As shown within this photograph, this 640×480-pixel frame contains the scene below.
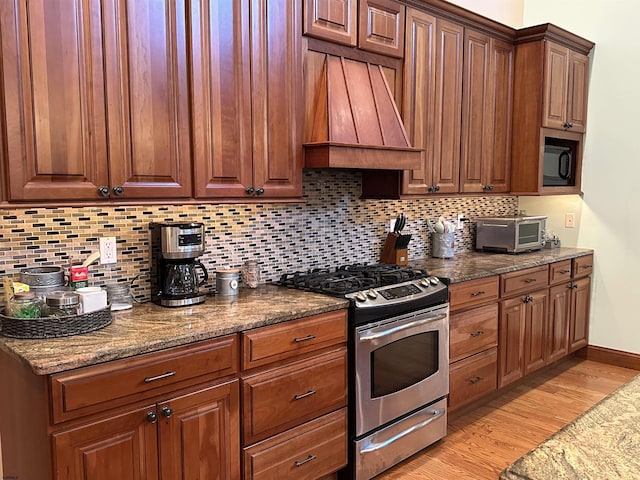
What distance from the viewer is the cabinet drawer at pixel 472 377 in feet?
10.2

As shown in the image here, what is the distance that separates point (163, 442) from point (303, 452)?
69cm

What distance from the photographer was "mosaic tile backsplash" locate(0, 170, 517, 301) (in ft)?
7.00

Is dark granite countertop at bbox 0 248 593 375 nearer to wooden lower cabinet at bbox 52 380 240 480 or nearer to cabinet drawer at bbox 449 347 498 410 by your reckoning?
wooden lower cabinet at bbox 52 380 240 480

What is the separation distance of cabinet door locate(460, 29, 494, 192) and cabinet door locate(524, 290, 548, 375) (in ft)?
2.79

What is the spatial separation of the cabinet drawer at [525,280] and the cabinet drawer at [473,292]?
113mm

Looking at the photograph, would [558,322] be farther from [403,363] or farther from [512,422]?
[403,363]

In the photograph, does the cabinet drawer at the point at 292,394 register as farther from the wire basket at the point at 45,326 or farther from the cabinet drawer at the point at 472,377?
the cabinet drawer at the point at 472,377

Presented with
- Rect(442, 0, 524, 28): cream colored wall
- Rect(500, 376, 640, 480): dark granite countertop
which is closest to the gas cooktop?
Rect(500, 376, 640, 480): dark granite countertop

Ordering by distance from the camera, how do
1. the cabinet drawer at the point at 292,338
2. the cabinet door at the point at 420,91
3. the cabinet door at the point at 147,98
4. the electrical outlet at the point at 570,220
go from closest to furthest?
the cabinet door at the point at 147,98, the cabinet drawer at the point at 292,338, the cabinet door at the point at 420,91, the electrical outlet at the point at 570,220

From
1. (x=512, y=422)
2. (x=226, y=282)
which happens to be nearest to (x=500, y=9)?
(x=512, y=422)

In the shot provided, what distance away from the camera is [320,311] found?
2.32 metres

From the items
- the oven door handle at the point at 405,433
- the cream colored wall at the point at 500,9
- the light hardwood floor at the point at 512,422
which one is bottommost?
→ the light hardwood floor at the point at 512,422

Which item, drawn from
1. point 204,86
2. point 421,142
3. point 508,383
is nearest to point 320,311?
point 204,86

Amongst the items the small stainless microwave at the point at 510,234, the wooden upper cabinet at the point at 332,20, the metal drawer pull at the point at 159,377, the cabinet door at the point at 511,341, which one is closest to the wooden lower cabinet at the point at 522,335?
the cabinet door at the point at 511,341
